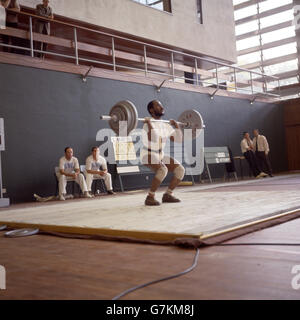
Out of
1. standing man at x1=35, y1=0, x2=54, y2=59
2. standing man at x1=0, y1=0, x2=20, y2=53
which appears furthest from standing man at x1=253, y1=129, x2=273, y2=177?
standing man at x1=0, y1=0, x2=20, y2=53

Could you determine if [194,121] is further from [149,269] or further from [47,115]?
[149,269]

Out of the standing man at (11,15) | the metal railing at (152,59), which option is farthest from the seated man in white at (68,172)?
the standing man at (11,15)

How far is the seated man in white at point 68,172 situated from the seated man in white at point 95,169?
0.17 metres

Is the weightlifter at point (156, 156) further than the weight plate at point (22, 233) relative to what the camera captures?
Yes

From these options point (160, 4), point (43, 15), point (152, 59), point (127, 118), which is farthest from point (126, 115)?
point (160, 4)

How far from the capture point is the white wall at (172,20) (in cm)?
880

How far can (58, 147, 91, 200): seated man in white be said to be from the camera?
6.76 metres

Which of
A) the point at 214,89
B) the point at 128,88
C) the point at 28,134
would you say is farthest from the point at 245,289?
the point at 214,89

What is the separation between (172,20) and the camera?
1070cm

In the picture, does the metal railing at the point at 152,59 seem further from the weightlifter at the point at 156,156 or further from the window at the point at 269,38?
the weightlifter at the point at 156,156

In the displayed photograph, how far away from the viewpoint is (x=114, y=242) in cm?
258

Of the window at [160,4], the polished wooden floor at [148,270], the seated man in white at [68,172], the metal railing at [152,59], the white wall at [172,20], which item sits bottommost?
the polished wooden floor at [148,270]

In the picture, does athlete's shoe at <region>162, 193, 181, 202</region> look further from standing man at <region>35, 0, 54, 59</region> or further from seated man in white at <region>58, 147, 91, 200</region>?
standing man at <region>35, 0, 54, 59</region>

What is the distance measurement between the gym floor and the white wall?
6905mm
